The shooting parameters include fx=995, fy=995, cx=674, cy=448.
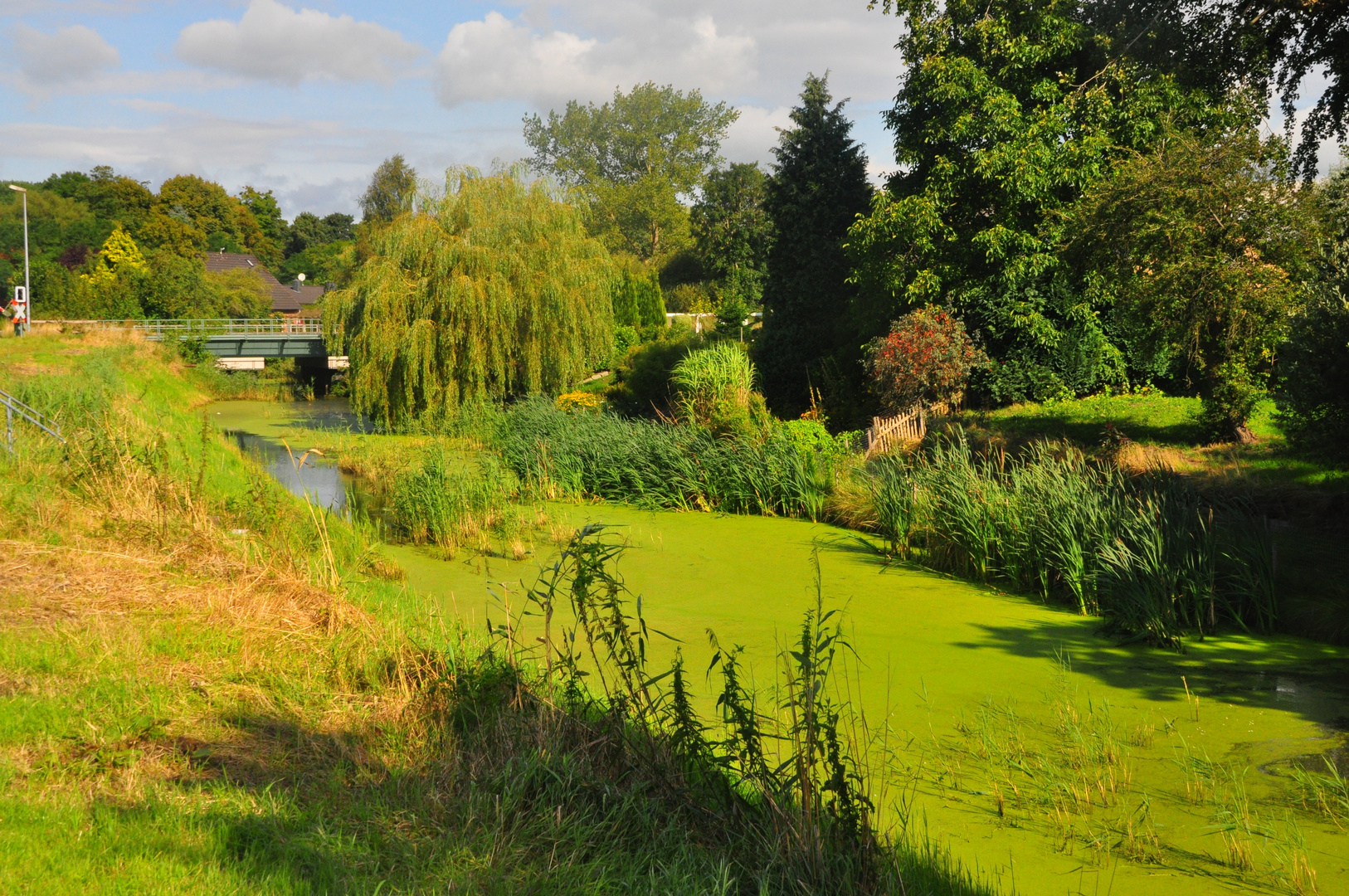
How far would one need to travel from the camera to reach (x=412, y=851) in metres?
3.67

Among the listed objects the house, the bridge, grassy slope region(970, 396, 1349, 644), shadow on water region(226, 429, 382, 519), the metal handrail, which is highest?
the house

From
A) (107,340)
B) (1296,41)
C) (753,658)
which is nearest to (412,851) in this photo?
(753,658)

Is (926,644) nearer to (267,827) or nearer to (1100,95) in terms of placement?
(267,827)

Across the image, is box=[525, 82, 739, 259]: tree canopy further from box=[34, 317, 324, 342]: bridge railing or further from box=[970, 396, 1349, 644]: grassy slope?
box=[970, 396, 1349, 644]: grassy slope

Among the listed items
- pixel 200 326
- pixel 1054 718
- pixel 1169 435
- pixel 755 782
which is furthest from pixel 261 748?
pixel 200 326

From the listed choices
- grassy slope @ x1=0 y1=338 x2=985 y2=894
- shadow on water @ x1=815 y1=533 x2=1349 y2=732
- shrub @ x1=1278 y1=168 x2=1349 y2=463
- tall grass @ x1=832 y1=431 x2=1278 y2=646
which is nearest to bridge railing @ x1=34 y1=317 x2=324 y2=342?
tall grass @ x1=832 y1=431 x2=1278 y2=646

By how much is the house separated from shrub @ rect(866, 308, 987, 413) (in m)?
48.3

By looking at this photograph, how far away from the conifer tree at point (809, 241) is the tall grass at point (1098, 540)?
14.0 metres

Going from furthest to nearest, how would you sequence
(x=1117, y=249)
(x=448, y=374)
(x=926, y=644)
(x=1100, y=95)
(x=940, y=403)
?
(x=448, y=374), (x=940, y=403), (x=1100, y=95), (x=1117, y=249), (x=926, y=644)

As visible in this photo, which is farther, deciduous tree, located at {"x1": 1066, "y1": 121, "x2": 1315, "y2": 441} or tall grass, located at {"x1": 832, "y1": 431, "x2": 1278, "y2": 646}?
deciduous tree, located at {"x1": 1066, "y1": 121, "x2": 1315, "y2": 441}

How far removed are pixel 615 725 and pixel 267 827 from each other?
155 centimetres

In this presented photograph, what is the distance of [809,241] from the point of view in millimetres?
25922

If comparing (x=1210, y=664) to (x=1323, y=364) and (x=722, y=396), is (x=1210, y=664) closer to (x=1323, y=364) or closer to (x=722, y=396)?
(x=1323, y=364)

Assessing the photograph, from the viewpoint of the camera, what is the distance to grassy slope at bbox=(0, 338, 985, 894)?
352 cm
